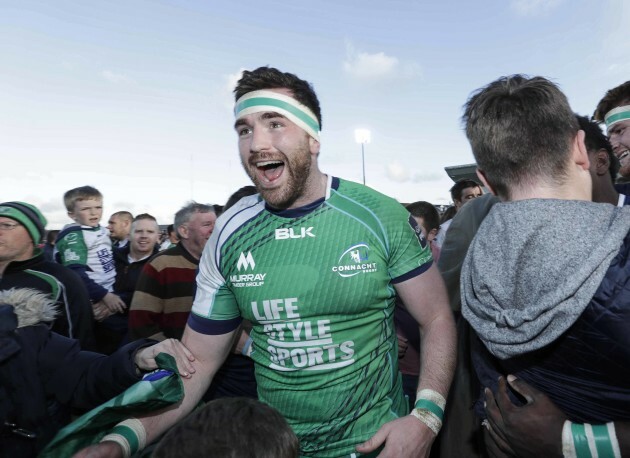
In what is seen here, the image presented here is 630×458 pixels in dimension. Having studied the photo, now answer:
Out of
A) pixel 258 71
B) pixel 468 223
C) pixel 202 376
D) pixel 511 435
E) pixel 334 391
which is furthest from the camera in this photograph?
pixel 468 223

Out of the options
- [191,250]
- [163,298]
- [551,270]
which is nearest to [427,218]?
[191,250]

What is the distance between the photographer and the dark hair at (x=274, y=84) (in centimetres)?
241

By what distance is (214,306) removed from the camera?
2.33 metres

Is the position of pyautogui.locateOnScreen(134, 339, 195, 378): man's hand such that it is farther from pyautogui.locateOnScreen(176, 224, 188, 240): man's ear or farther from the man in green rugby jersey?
pyautogui.locateOnScreen(176, 224, 188, 240): man's ear

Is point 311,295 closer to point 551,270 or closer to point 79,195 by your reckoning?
point 551,270

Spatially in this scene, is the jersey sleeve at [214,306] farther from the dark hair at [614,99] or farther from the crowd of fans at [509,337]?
the dark hair at [614,99]

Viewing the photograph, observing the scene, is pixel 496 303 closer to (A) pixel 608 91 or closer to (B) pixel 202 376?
(B) pixel 202 376

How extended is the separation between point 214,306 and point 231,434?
3.65 feet

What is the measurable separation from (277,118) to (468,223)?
168 cm

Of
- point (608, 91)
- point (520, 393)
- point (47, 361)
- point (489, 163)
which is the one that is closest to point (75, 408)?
point (47, 361)

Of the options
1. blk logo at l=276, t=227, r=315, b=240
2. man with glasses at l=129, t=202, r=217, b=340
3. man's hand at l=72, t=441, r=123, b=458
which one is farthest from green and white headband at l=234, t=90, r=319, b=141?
man with glasses at l=129, t=202, r=217, b=340

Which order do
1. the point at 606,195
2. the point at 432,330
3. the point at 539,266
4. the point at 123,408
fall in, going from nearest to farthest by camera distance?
1. the point at 539,266
2. the point at 123,408
3. the point at 432,330
4. the point at 606,195

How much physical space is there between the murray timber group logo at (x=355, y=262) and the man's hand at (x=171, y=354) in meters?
0.87

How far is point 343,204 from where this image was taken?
231 cm
